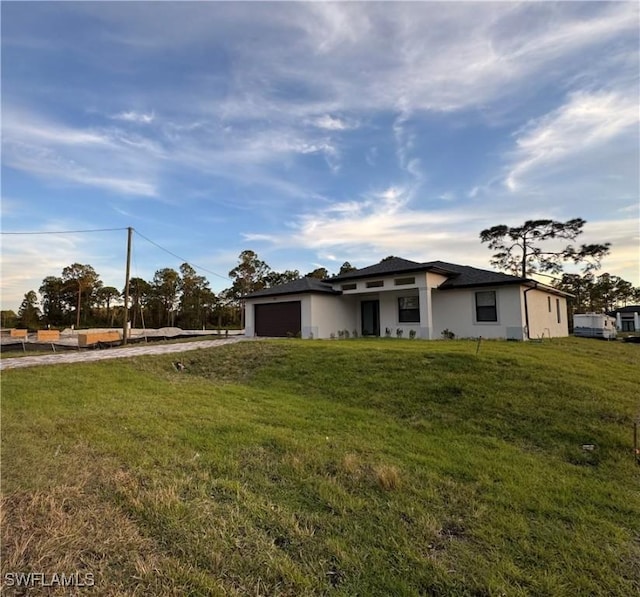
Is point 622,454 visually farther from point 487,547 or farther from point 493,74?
point 493,74

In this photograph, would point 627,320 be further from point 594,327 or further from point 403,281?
point 403,281

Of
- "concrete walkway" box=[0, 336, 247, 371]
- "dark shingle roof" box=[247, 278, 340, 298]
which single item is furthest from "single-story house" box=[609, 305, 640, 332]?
"concrete walkway" box=[0, 336, 247, 371]

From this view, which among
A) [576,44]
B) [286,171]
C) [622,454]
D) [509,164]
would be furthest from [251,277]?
[622,454]

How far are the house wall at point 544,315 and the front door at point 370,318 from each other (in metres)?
6.87

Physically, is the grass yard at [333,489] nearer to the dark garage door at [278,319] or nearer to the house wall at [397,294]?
the house wall at [397,294]

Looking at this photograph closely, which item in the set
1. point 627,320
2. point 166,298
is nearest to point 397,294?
point 166,298

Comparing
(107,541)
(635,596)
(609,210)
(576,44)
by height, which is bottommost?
(635,596)

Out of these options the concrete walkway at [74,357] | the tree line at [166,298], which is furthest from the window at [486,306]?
the tree line at [166,298]

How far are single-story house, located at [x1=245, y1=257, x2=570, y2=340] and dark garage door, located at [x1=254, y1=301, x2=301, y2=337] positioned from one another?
5 cm

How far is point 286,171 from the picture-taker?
46.4 feet

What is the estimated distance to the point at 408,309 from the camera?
1784 centimetres

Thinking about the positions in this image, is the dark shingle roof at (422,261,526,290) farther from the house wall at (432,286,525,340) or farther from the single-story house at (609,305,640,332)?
the single-story house at (609,305,640,332)

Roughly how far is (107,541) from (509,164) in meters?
14.0

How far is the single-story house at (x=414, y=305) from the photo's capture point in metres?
15.8
